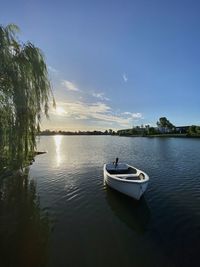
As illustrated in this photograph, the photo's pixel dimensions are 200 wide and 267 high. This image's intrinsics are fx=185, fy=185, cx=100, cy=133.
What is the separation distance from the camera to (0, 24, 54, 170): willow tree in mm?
10062

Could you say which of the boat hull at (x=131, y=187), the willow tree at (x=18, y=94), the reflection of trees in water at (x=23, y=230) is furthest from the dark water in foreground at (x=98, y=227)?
the willow tree at (x=18, y=94)

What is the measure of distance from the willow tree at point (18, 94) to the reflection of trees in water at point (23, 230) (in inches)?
108

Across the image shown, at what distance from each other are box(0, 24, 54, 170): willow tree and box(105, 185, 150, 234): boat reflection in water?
20.8 ft

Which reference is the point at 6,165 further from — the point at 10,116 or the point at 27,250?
the point at 27,250

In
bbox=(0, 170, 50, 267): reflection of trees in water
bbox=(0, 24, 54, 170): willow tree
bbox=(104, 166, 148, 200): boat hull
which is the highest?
bbox=(0, 24, 54, 170): willow tree

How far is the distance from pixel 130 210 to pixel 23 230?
553 centimetres

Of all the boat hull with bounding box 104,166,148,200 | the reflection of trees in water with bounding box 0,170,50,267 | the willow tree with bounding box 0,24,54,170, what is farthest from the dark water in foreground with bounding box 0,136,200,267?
the willow tree with bounding box 0,24,54,170

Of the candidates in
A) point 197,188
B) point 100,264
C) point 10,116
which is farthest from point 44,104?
point 197,188

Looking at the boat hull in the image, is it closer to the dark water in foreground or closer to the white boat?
the white boat

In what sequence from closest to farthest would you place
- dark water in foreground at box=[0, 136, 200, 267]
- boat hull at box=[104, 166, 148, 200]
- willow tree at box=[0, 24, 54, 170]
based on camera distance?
dark water in foreground at box=[0, 136, 200, 267], willow tree at box=[0, 24, 54, 170], boat hull at box=[104, 166, 148, 200]

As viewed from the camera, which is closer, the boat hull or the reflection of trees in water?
the reflection of trees in water

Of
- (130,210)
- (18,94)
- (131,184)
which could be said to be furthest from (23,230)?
(18,94)

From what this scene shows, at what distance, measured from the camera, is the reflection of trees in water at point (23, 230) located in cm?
639

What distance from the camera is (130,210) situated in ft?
34.0
